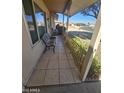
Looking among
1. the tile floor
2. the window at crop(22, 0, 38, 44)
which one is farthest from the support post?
the window at crop(22, 0, 38, 44)

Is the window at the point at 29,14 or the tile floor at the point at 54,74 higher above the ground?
the window at the point at 29,14

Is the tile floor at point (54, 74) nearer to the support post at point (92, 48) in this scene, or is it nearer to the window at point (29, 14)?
the support post at point (92, 48)

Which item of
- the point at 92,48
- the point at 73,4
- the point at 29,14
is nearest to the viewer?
the point at 92,48

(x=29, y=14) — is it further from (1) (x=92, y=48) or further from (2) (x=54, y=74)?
(1) (x=92, y=48)

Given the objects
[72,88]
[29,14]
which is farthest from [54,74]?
[29,14]

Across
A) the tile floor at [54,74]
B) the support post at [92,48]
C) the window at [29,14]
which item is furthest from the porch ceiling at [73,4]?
the tile floor at [54,74]

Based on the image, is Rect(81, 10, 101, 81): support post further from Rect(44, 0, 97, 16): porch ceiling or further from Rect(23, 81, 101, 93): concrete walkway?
Rect(44, 0, 97, 16): porch ceiling

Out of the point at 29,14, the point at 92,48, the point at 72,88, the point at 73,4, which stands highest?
the point at 73,4

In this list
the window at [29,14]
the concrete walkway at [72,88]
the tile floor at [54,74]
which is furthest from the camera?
the window at [29,14]
